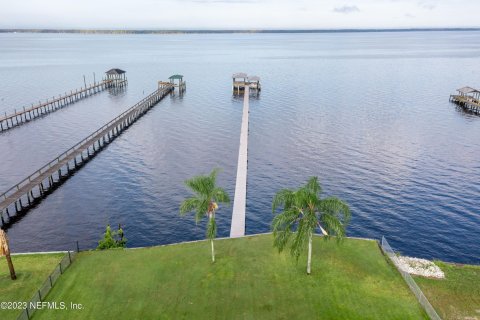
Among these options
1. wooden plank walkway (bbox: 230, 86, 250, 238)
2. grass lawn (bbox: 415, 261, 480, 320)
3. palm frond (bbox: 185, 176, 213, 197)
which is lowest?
wooden plank walkway (bbox: 230, 86, 250, 238)

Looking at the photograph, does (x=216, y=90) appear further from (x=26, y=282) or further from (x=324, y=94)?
(x=26, y=282)

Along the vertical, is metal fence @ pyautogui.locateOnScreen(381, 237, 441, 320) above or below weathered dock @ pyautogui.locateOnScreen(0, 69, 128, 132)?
above

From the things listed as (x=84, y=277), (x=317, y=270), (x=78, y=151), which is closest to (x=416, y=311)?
(x=317, y=270)

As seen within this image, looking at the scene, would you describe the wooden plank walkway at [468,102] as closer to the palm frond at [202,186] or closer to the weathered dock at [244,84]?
the weathered dock at [244,84]

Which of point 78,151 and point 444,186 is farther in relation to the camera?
point 78,151

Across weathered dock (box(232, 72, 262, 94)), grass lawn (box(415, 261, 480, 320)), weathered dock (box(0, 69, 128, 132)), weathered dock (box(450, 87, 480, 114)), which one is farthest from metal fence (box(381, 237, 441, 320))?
weathered dock (box(232, 72, 262, 94))

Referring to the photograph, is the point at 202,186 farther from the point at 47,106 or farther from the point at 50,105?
the point at 50,105

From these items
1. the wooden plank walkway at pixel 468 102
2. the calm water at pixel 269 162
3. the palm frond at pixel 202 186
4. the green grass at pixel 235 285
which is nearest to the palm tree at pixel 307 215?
the green grass at pixel 235 285

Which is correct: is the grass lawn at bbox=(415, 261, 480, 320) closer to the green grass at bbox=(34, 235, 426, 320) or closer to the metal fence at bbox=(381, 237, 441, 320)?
the metal fence at bbox=(381, 237, 441, 320)
